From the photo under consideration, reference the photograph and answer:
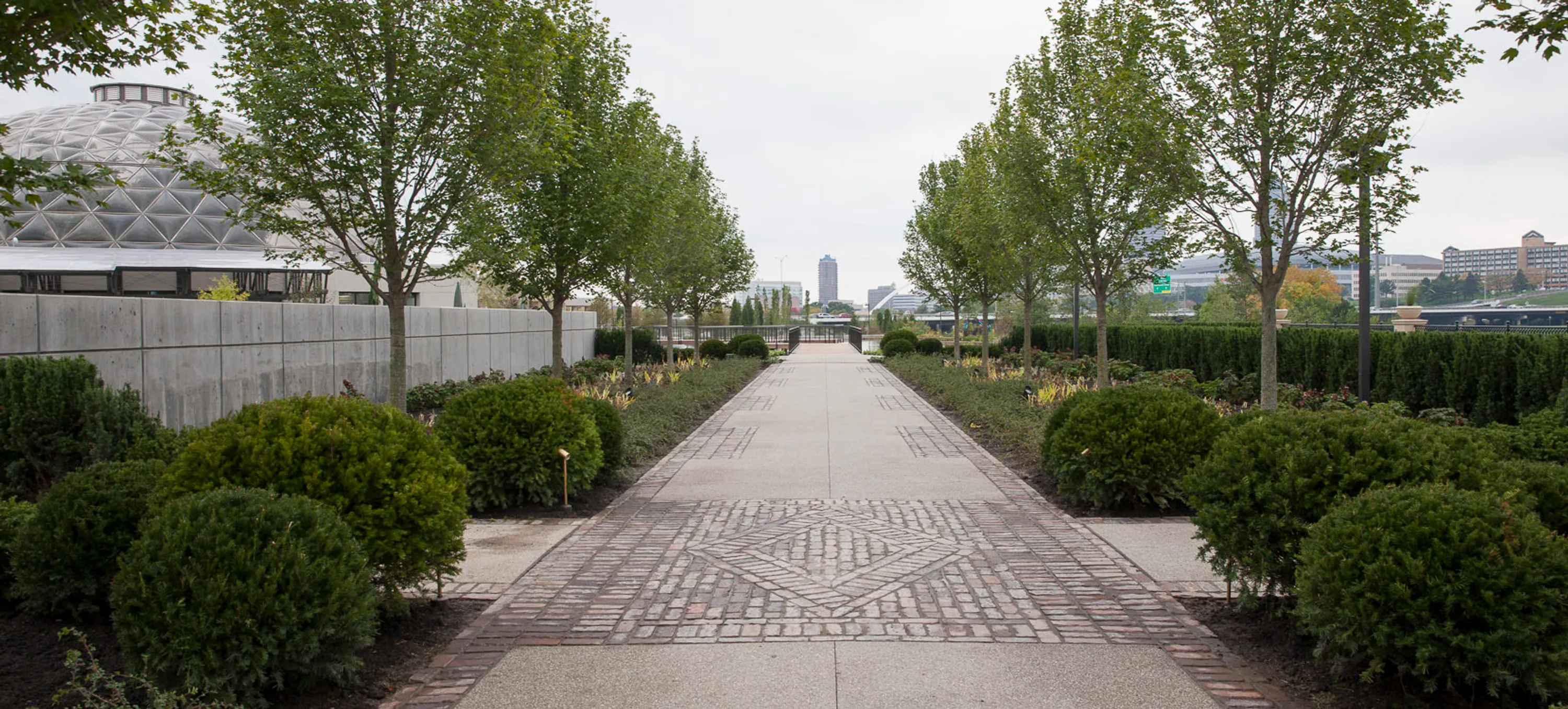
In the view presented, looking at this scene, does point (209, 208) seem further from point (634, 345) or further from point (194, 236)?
point (634, 345)

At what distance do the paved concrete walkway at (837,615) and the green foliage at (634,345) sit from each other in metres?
21.7

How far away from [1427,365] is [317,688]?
14.2 m

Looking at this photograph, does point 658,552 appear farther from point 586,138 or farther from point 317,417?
point 586,138

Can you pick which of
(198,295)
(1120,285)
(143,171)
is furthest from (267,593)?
(143,171)

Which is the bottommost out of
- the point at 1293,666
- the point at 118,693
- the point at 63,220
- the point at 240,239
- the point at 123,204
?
the point at 1293,666

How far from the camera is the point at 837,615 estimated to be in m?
5.14

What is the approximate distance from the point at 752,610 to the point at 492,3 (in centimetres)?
692

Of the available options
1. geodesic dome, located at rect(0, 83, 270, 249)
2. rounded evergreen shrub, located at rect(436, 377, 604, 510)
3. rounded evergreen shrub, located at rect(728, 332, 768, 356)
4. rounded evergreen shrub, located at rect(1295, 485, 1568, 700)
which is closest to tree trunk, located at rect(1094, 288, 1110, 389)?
rounded evergreen shrub, located at rect(436, 377, 604, 510)

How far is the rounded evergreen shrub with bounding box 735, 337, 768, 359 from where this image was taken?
34219 mm

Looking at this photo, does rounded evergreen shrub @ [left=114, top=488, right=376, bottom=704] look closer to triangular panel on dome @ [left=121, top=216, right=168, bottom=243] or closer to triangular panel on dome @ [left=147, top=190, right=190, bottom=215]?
triangular panel on dome @ [left=121, top=216, right=168, bottom=243]

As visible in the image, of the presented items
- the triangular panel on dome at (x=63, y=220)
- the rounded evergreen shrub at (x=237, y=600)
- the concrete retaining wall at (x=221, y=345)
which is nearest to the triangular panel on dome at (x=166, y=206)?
the triangular panel on dome at (x=63, y=220)

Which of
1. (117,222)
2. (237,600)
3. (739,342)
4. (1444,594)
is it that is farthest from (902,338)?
(237,600)

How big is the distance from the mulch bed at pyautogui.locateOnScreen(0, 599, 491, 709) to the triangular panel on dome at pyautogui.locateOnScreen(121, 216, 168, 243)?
38295 mm

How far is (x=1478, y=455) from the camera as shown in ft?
Answer: 15.2
